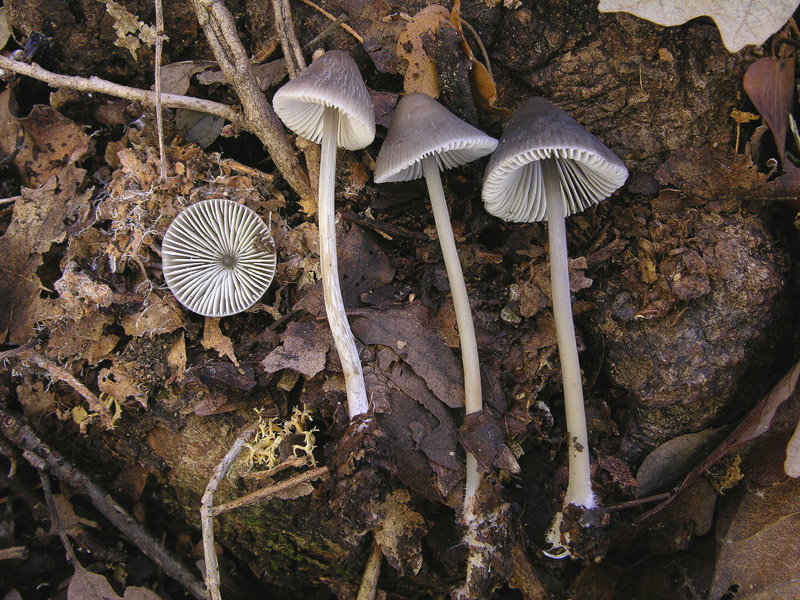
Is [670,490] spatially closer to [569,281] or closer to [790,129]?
[569,281]

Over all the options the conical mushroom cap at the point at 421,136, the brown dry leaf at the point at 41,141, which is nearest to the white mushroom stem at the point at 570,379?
the conical mushroom cap at the point at 421,136

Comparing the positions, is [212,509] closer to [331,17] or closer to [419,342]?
[419,342]

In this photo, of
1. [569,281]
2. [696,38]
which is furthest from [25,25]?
[696,38]

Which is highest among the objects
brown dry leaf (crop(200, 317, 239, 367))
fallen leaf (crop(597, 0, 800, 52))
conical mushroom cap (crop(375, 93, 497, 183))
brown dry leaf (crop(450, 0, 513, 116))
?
brown dry leaf (crop(450, 0, 513, 116))

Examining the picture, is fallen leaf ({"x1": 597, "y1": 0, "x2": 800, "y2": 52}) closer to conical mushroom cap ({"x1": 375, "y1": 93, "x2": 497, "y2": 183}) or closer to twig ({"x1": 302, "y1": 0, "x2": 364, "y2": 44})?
conical mushroom cap ({"x1": 375, "y1": 93, "x2": 497, "y2": 183})

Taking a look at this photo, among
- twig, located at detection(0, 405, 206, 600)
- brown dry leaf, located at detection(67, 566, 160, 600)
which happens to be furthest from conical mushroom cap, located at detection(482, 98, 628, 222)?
brown dry leaf, located at detection(67, 566, 160, 600)

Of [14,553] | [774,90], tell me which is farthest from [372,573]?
[774,90]

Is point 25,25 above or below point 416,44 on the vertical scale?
above
